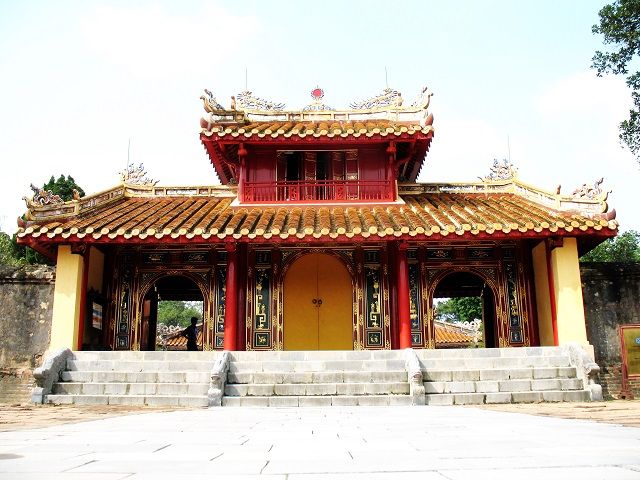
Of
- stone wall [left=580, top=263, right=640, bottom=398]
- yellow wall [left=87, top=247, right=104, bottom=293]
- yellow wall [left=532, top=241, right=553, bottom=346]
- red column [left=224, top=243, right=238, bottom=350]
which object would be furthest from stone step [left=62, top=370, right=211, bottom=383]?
stone wall [left=580, top=263, right=640, bottom=398]

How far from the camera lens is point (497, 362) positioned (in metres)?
10.1

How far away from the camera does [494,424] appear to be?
4.94 meters

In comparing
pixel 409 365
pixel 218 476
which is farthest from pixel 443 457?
pixel 409 365

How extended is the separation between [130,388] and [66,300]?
3405 millimetres

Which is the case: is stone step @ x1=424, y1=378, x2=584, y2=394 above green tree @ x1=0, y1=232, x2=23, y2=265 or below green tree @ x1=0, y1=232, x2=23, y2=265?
below

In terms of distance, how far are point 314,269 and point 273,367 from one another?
13.4ft

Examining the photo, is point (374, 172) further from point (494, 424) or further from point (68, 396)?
point (494, 424)

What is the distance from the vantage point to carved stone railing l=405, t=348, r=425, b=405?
8.76 m

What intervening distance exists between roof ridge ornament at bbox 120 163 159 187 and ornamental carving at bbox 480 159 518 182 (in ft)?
28.1

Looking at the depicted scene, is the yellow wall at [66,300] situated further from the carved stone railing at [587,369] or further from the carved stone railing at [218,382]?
the carved stone railing at [587,369]

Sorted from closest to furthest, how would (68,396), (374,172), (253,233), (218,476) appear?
(218,476)
(68,396)
(253,233)
(374,172)

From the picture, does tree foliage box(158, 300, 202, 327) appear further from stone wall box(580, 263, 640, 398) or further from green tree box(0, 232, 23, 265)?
stone wall box(580, 263, 640, 398)

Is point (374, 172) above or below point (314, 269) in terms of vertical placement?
above

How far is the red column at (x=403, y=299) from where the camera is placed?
1194 centimetres
